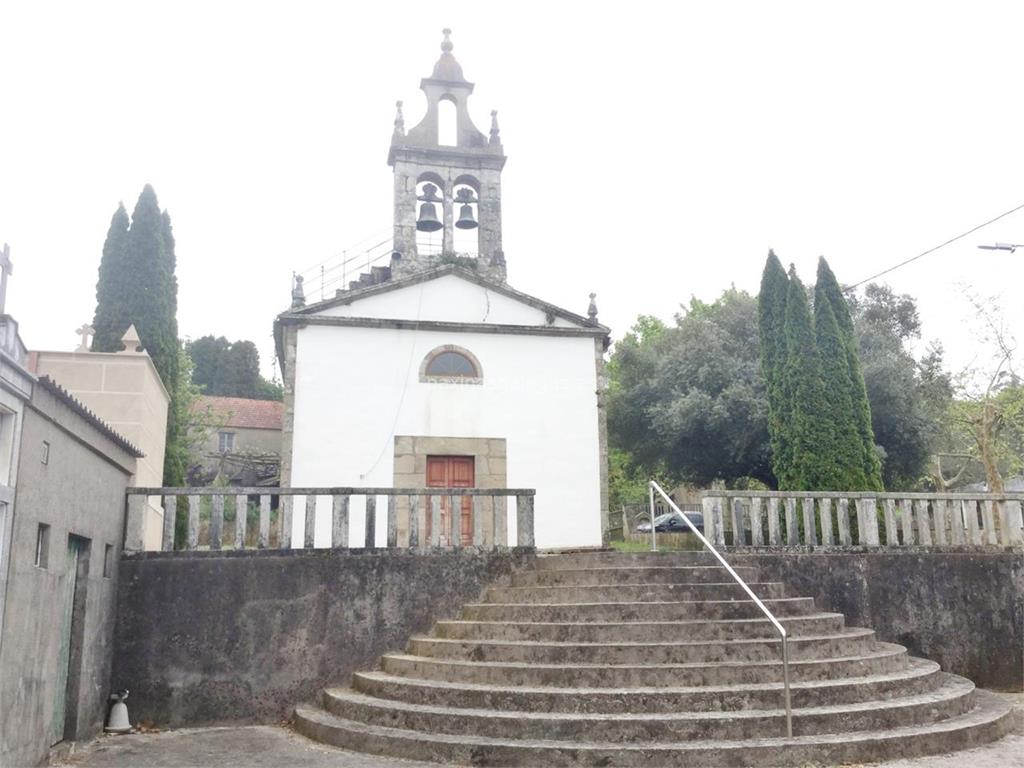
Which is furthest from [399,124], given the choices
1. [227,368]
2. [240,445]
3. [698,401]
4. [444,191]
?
[227,368]

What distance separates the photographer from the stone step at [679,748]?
20.9 ft

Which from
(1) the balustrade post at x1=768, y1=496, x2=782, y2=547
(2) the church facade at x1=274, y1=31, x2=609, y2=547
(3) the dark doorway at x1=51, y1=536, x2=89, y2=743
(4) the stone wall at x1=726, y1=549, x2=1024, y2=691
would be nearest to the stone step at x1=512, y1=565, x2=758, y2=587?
(4) the stone wall at x1=726, y1=549, x2=1024, y2=691

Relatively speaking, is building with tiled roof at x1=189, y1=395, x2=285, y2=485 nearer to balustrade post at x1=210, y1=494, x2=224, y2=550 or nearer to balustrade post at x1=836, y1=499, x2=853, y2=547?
balustrade post at x1=210, y1=494, x2=224, y2=550

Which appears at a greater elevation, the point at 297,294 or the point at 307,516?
the point at 297,294

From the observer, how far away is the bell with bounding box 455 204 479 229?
18.5 meters

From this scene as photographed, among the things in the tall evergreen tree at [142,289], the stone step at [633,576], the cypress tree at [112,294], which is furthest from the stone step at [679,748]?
the cypress tree at [112,294]

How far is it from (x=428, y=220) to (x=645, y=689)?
12987 millimetres

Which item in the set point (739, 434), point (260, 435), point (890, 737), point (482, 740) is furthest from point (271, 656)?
point (260, 435)

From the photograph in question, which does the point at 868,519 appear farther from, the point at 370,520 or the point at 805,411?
the point at 370,520

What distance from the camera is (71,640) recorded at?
7.19 m

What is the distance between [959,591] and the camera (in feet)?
33.2

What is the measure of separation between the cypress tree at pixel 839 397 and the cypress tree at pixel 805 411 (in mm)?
Result: 78

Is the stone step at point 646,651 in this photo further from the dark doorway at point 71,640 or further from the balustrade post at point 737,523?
the dark doorway at point 71,640

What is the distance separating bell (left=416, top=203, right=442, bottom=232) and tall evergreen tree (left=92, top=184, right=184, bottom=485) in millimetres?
5231
